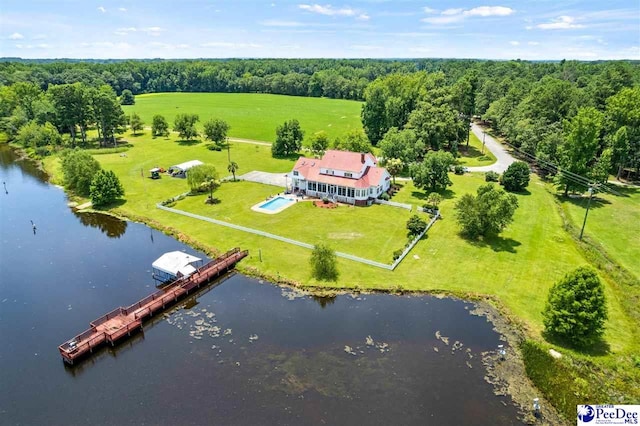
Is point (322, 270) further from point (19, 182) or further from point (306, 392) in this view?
point (19, 182)

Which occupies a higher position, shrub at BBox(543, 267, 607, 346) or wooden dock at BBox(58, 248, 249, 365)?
shrub at BBox(543, 267, 607, 346)

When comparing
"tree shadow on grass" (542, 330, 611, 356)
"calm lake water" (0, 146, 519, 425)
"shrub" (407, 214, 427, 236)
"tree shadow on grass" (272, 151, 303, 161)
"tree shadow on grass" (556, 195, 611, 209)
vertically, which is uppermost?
"tree shadow on grass" (272, 151, 303, 161)

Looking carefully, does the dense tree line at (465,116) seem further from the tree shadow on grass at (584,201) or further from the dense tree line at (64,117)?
the tree shadow on grass at (584,201)

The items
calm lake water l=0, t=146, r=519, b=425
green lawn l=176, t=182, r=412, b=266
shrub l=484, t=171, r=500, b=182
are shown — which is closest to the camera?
calm lake water l=0, t=146, r=519, b=425

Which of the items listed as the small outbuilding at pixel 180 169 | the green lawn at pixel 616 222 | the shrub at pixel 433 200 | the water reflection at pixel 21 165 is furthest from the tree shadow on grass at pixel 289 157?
the green lawn at pixel 616 222

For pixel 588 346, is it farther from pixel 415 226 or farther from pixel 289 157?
pixel 289 157

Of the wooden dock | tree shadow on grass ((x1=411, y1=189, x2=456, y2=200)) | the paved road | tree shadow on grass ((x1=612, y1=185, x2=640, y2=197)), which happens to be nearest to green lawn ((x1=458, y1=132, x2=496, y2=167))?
the paved road

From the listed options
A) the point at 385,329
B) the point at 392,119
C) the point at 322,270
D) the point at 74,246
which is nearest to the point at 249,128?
the point at 392,119

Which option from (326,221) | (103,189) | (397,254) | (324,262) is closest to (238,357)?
(324,262)

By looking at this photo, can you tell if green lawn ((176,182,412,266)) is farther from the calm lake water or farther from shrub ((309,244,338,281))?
the calm lake water
